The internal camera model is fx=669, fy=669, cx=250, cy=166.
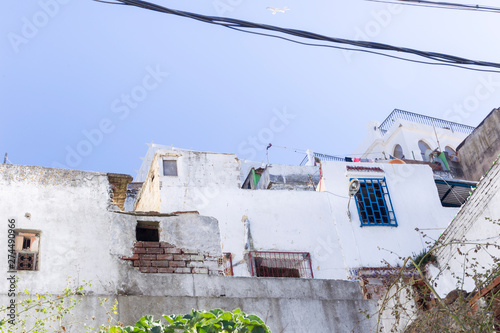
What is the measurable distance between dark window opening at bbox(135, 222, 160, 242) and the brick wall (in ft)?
0.88

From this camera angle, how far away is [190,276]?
886 centimetres

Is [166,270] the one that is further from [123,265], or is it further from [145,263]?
[123,265]

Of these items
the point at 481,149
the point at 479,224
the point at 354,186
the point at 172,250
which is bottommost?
the point at 172,250

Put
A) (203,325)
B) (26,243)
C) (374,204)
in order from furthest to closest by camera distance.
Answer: (374,204) < (26,243) < (203,325)

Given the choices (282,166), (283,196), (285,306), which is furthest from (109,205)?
(282,166)

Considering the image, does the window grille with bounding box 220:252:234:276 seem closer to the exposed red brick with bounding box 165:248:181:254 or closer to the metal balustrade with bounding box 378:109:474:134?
the exposed red brick with bounding box 165:248:181:254

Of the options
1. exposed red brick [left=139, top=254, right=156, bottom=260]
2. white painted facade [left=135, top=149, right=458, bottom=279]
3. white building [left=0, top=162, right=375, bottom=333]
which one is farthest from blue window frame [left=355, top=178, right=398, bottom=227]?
exposed red brick [left=139, top=254, right=156, bottom=260]

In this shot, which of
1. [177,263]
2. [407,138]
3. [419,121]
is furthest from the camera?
[419,121]

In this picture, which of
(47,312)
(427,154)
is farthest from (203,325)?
(427,154)

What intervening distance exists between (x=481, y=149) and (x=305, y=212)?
10.6 m

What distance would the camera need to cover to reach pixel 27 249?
862cm

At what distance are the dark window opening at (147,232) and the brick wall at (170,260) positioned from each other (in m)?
0.27

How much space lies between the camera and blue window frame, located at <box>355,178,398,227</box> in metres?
19.5

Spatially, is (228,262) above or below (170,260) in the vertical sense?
above
